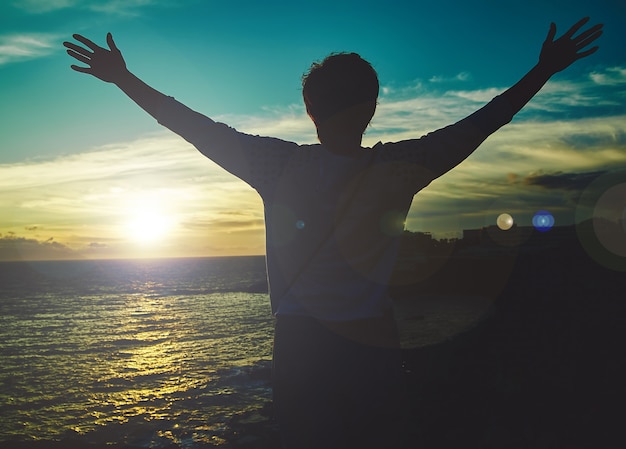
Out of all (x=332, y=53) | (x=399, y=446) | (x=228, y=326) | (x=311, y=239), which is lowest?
(x=228, y=326)

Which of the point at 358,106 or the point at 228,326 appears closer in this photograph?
the point at 358,106

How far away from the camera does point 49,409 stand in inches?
576

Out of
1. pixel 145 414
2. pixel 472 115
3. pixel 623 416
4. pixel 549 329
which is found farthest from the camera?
pixel 549 329

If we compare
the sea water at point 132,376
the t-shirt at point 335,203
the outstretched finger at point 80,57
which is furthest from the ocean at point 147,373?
the outstretched finger at point 80,57

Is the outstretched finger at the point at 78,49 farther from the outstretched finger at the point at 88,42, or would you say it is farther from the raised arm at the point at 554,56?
the raised arm at the point at 554,56

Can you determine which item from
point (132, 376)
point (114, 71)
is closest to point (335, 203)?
point (114, 71)

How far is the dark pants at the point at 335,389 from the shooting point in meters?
1.69

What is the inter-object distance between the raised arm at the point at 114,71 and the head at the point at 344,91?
67 cm

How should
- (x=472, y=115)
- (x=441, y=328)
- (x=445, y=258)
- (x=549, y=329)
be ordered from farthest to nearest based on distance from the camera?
(x=445, y=258)
(x=441, y=328)
(x=549, y=329)
(x=472, y=115)

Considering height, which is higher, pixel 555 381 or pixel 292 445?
pixel 292 445

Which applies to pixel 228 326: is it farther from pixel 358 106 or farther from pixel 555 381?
pixel 358 106

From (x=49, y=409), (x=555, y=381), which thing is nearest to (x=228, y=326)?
(x=49, y=409)

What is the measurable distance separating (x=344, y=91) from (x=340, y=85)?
0.03 metres

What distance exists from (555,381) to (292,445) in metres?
10.4
